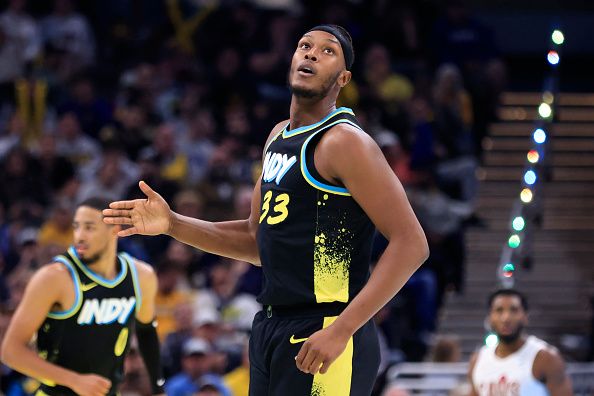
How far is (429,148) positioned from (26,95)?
466 centimetres

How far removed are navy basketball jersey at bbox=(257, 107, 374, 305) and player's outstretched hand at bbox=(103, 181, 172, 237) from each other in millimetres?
465

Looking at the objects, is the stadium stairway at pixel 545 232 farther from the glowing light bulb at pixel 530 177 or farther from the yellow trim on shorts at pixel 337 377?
the yellow trim on shorts at pixel 337 377

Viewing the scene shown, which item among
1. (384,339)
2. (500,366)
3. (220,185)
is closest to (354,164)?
(500,366)

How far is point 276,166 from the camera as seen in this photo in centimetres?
466

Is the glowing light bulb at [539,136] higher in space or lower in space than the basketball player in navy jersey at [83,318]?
higher

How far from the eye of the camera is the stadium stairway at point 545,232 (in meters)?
12.2

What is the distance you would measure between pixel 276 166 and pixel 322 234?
368 mm

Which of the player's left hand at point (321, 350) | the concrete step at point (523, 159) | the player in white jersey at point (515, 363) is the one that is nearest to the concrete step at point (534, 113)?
the concrete step at point (523, 159)

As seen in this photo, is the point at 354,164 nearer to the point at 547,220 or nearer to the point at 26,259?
the point at 26,259

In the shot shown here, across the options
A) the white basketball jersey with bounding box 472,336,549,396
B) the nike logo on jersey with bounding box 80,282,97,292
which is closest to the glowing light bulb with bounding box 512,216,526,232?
the white basketball jersey with bounding box 472,336,549,396

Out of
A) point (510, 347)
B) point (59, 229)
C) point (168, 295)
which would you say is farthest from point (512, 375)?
point (59, 229)

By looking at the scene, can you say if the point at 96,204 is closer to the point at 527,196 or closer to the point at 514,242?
the point at 514,242

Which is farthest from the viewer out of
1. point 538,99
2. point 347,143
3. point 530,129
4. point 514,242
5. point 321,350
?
point 538,99

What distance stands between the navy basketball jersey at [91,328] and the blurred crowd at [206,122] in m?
2.70
